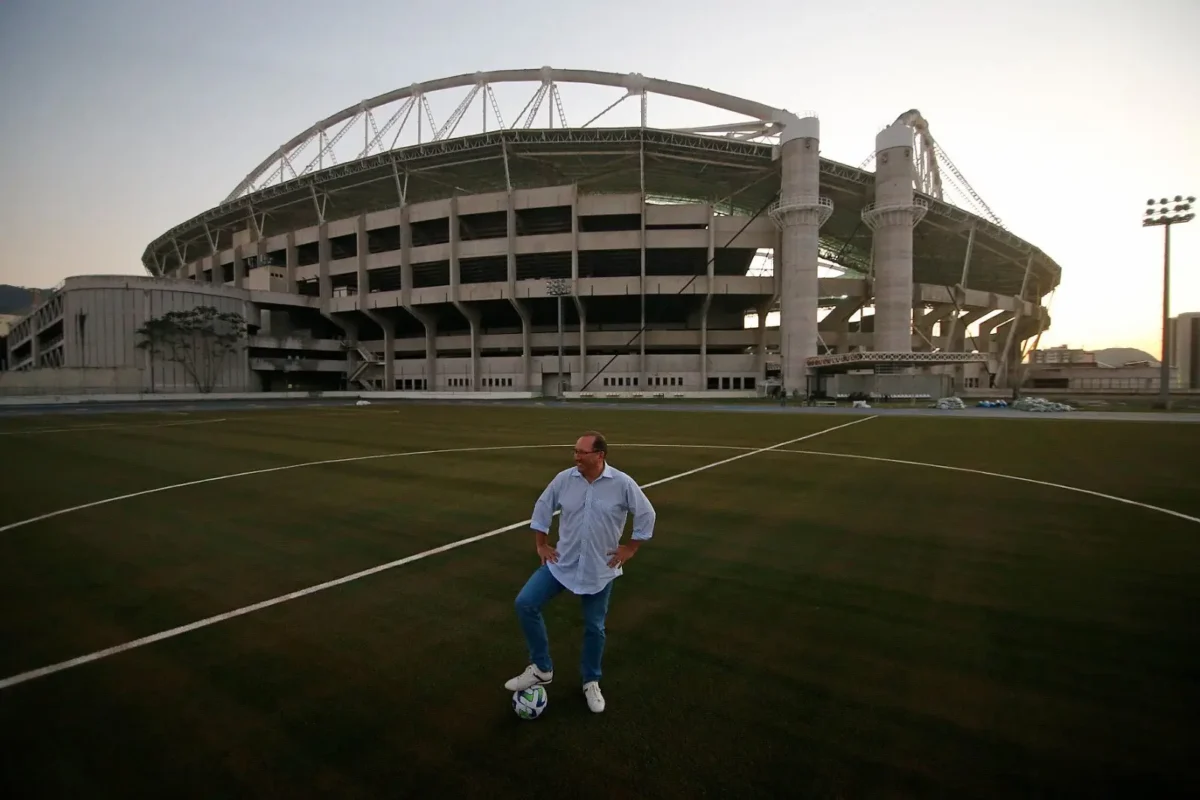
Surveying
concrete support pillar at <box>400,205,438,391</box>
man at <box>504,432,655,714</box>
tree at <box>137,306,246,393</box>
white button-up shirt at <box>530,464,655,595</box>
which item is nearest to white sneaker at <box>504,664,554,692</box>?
man at <box>504,432,655,714</box>

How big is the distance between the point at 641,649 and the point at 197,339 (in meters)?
73.3

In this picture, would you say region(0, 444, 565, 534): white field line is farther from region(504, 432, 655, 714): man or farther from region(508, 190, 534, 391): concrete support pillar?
region(508, 190, 534, 391): concrete support pillar

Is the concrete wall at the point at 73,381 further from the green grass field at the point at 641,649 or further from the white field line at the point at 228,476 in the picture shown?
the green grass field at the point at 641,649

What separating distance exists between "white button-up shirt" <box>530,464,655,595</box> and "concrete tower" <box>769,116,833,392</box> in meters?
51.3

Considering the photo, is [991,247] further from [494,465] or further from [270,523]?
[270,523]

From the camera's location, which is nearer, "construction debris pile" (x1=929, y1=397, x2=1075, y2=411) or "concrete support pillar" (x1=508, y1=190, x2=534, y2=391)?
"construction debris pile" (x1=929, y1=397, x2=1075, y2=411)

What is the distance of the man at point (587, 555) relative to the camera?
3.66 metres

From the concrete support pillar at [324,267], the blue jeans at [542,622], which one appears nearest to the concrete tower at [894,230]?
the blue jeans at [542,622]

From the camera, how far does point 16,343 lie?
8688cm

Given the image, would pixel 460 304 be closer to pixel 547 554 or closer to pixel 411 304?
pixel 411 304

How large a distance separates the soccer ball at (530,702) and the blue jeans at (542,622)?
0.15 m

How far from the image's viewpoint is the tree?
58.3 m

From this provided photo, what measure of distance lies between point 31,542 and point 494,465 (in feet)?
26.6

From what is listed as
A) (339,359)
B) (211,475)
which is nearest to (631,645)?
(211,475)
